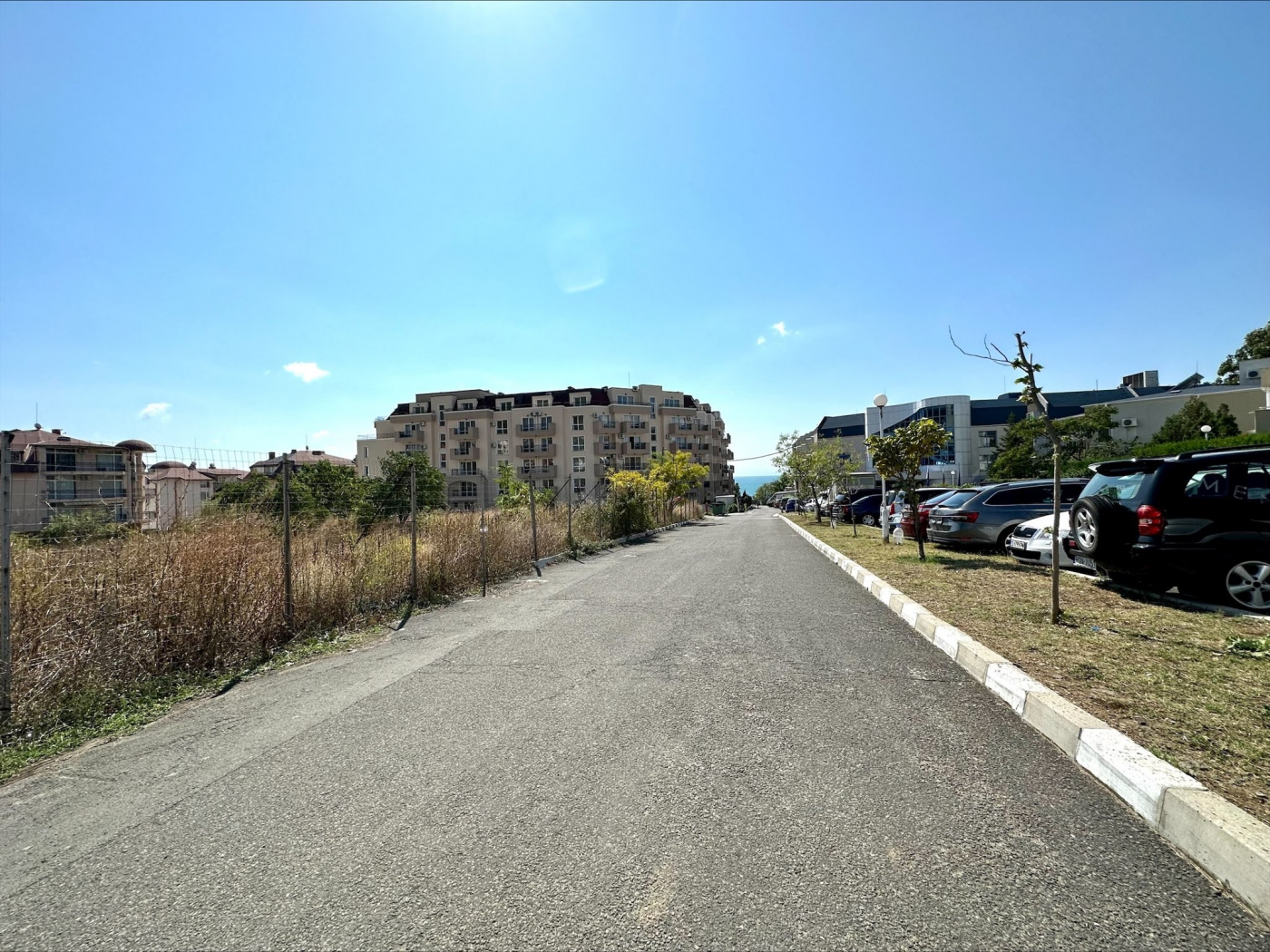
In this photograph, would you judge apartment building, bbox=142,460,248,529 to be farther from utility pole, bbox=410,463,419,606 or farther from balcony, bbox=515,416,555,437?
balcony, bbox=515,416,555,437

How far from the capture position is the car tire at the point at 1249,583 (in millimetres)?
6227

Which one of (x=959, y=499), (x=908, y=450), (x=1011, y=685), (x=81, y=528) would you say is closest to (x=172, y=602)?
(x=81, y=528)

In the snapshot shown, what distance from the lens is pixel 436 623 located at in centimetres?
762

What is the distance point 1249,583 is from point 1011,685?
14.1 feet

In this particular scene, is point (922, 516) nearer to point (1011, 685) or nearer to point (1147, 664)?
point (1147, 664)

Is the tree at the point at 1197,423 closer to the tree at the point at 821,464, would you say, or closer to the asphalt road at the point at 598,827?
the tree at the point at 821,464

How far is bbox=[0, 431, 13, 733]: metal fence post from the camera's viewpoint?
4141mm

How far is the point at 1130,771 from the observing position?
292 cm

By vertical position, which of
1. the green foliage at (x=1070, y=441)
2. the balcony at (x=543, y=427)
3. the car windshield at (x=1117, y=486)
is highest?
the balcony at (x=543, y=427)

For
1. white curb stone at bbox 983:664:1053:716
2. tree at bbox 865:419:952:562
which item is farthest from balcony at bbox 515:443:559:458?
white curb stone at bbox 983:664:1053:716

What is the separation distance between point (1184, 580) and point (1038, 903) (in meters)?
6.40

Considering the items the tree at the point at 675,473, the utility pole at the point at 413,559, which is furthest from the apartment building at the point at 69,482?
the tree at the point at 675,473

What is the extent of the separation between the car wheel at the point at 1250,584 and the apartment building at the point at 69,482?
11016mm

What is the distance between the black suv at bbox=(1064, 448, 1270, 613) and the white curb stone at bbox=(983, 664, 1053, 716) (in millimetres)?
3538
